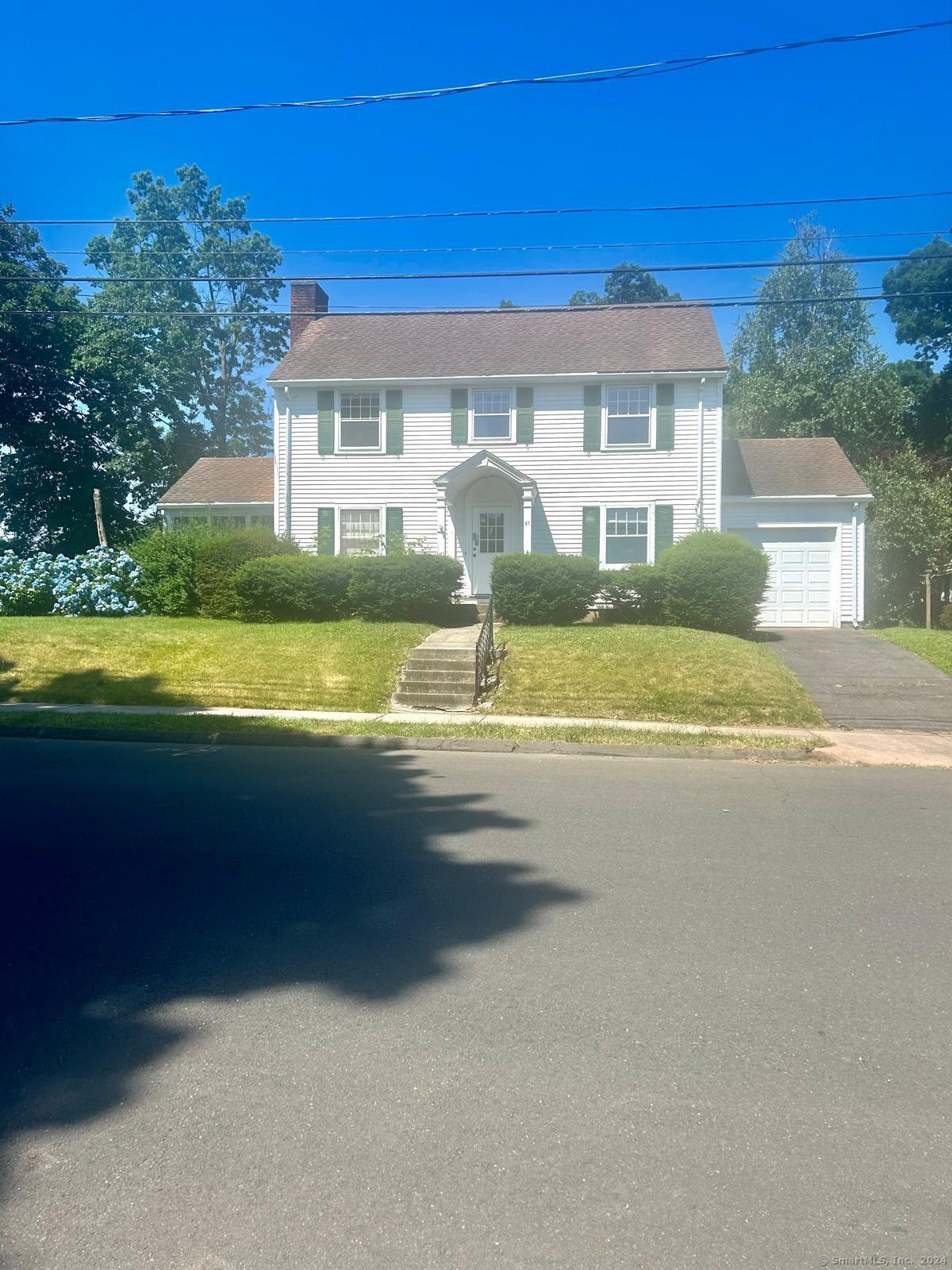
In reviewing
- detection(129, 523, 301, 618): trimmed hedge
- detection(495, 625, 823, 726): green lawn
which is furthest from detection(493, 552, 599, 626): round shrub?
detection(129, 523, 301, 618): trimmed hedge

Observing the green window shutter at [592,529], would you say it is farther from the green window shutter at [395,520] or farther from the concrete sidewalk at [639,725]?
the concrete sidewalk at [639,725]

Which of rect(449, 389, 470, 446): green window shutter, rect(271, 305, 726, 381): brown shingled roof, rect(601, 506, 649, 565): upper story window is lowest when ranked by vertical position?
A: rect(601, 506, 649, 565): upper story window

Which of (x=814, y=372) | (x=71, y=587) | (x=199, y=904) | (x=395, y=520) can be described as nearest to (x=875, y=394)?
(x=814, y=372)

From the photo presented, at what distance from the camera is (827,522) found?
80.7 ft

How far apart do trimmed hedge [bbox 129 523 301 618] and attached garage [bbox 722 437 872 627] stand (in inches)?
446

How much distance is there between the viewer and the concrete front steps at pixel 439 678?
48.8ft

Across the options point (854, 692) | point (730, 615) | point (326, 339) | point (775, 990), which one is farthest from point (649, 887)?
point (326, 339)

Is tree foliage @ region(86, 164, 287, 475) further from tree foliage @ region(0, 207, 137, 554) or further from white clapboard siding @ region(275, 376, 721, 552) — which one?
white clapboard siding @ region(275, 376, 721, 552)

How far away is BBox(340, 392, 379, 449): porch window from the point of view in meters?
25.3

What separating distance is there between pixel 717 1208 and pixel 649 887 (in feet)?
10.4

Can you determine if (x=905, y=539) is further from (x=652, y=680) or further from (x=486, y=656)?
(x=486, y=656)

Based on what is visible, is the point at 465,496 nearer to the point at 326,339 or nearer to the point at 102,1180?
the point at 326,339

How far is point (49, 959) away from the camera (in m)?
4.96

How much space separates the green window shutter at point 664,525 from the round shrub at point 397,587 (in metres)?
6.94
